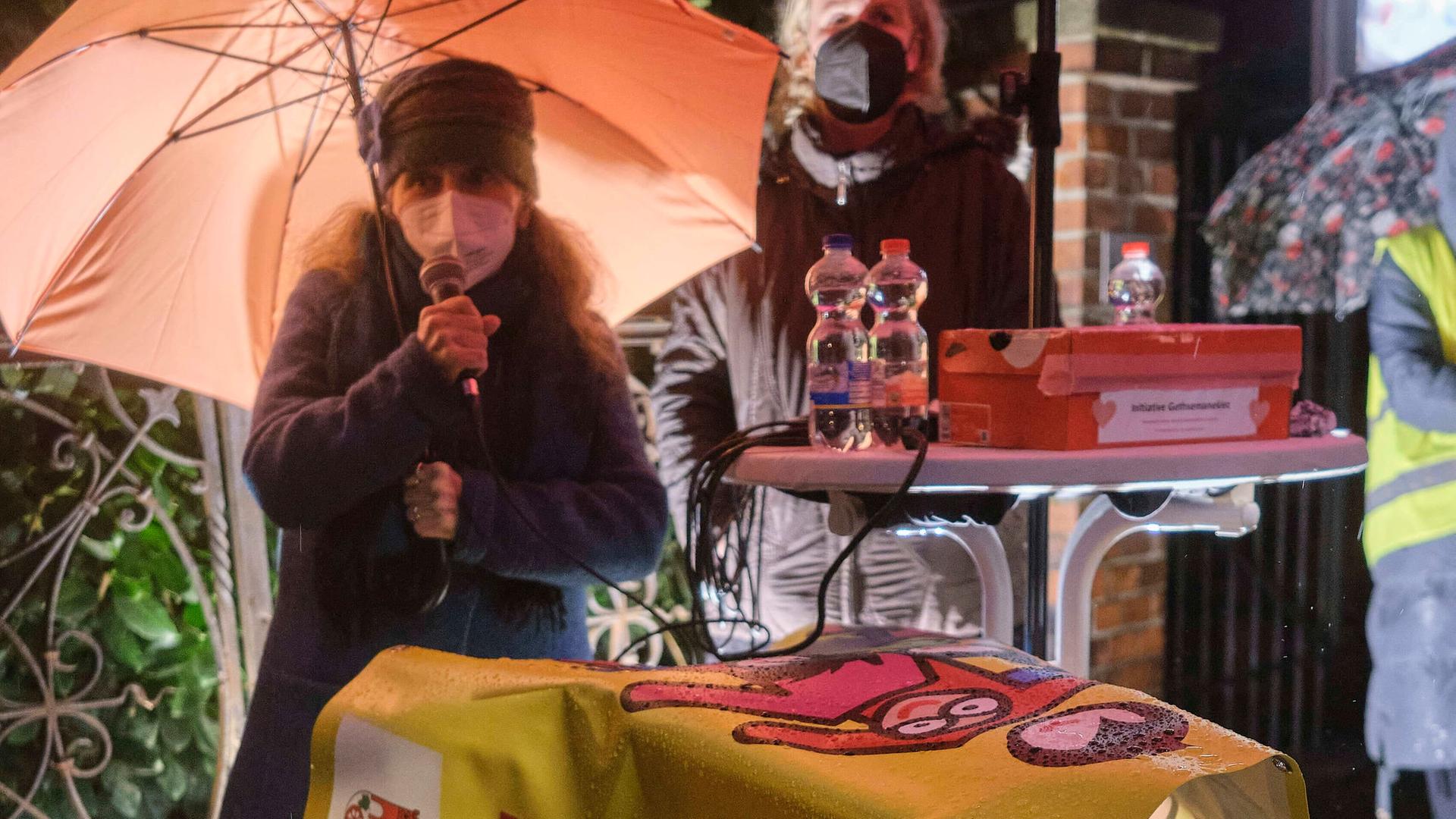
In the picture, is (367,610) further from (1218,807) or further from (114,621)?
(1218,807)

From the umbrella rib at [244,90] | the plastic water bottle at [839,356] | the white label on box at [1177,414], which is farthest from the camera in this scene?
the umbrella rib at [244,90]

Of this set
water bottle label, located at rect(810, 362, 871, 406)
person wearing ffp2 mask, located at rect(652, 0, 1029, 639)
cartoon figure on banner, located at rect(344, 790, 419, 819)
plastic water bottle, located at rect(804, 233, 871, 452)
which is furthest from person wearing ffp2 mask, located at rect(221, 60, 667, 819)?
cartoon figure on banner, located at rect(344, 790, 419, 819)

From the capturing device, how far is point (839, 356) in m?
1.55

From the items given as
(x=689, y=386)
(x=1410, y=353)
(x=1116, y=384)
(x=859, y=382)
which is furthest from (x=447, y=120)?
(x=1410, y=353)

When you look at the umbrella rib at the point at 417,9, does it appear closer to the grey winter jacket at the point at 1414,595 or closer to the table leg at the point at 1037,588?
the table leg at the point at 1037,588

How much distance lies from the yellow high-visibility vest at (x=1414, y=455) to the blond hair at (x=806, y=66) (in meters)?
0.83

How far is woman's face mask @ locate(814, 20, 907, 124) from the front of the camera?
6.51ft

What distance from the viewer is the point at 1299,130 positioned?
2.02m

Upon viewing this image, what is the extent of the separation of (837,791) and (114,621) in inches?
58.0

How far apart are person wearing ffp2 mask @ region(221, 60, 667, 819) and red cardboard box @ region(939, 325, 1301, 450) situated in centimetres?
73

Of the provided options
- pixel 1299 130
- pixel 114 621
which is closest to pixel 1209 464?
pixel 1299 130

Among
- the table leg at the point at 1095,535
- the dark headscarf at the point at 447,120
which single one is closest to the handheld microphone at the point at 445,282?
the dark headscarf at the point at 447,120

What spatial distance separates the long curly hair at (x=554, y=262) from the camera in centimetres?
174

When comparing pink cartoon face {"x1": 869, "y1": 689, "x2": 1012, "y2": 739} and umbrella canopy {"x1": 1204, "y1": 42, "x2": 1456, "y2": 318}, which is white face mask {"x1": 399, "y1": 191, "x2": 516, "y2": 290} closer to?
pink cartoon face {"x1": 869, "y1": 689, "x2": 1012, "y2": 739}
